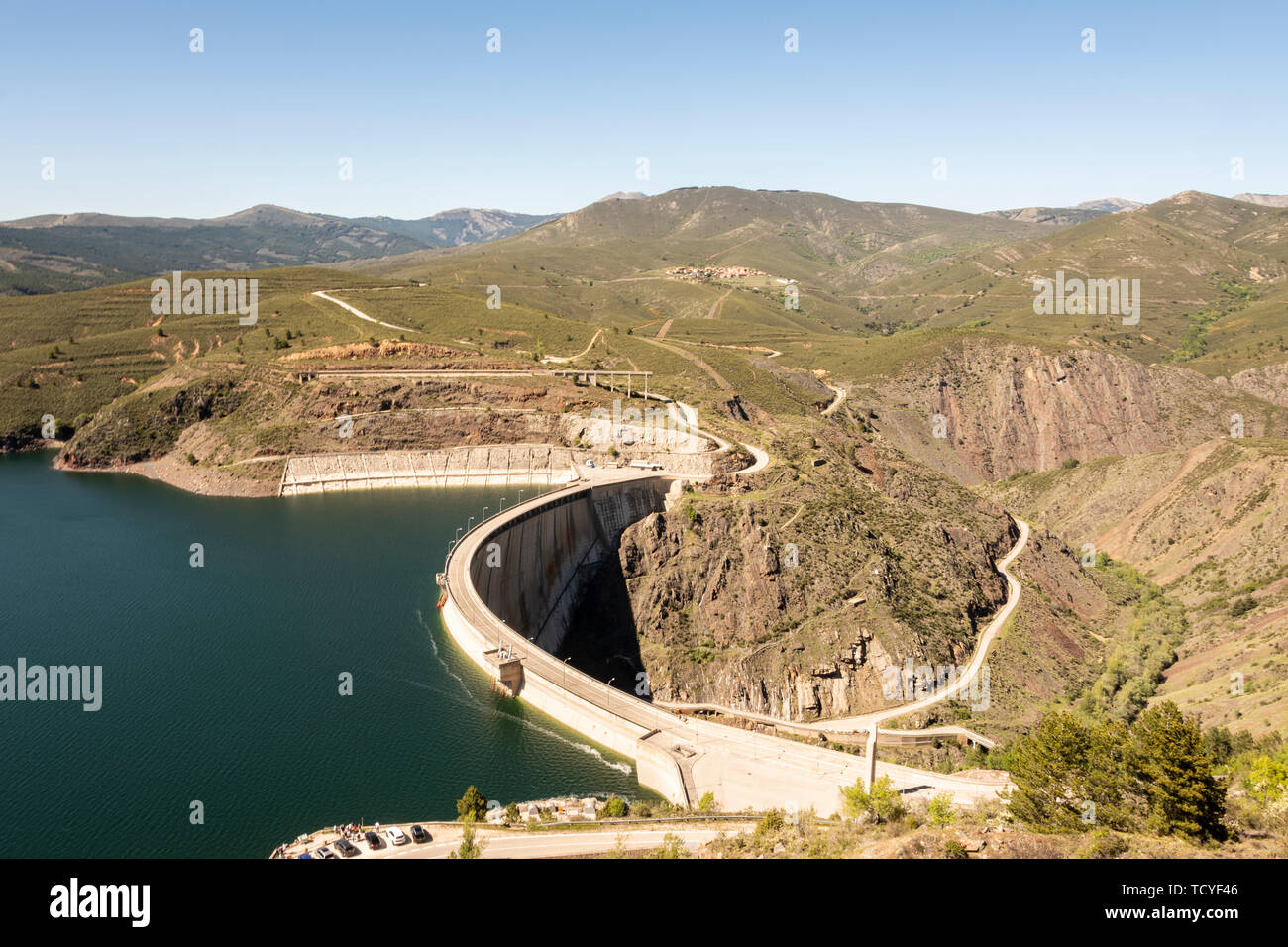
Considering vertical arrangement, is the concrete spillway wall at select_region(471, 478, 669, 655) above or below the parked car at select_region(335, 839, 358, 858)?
above

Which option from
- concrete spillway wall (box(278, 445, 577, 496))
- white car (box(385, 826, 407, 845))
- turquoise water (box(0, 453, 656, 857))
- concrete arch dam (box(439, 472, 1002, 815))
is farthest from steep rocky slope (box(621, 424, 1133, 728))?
white car (box(385, 826, 407, 845))

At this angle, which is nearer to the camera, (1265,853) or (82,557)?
(1265,853)

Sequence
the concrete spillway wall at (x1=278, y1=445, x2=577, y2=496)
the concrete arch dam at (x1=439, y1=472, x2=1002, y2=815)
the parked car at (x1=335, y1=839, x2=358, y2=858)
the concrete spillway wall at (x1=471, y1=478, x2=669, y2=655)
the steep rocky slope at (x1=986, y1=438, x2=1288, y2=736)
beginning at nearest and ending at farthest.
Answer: the parked car at (x1=335, y1=839, x2=358, y2=858) → the concrete arch dam at (x1=439, y1=472, x2=1002, y2=815) → the steep rocky slope at (x1=986, y1=438, x2=1288, y2=736) → the concrete spillway wall at (x1=471, y1=478, x2=669, y2=655) → the concrete spillway wall at (x1=278, y1=445, x2=577, y2=496)

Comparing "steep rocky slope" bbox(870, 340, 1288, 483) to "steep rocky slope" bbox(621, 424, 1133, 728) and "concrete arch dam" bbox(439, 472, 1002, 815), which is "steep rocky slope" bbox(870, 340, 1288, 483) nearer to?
"steep rocky slope" bbox(621, 424, 1133, 728)

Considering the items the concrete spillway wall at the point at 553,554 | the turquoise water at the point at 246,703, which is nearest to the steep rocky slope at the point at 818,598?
the concrete spillway wall at the point at 553,554
